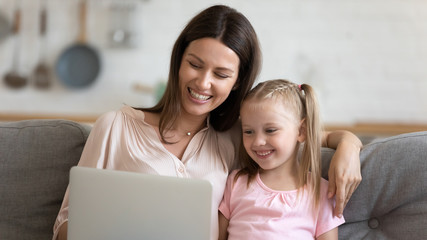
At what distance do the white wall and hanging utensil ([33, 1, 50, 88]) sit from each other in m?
0.05

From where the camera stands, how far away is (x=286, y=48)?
362 cm

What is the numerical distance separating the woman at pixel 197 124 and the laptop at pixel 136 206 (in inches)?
13.6

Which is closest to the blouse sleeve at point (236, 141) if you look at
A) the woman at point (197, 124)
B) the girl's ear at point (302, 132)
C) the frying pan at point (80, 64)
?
the woman at point (197, 124)

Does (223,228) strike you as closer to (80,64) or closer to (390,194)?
(390,194)

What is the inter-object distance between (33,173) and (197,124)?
0.58 meters

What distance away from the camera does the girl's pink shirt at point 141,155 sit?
147 centimetres

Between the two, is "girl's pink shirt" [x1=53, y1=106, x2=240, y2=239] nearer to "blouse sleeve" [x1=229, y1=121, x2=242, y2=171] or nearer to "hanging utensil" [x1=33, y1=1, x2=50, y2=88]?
"blouse sleeve" [x1=229, y1=121, x2=242, y2=171]

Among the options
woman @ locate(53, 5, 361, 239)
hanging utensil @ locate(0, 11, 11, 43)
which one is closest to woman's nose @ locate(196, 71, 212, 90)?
woman @ locate(53, 5, 361, 239)

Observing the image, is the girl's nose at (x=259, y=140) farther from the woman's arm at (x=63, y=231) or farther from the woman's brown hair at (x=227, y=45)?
the woman's arm at (x=63, y=231)

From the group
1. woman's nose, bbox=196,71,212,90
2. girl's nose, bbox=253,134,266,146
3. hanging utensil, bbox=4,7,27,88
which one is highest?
woman's nose, bbox=196,71,212,90

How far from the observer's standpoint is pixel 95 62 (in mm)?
3613

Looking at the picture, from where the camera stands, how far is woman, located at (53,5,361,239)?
1.47m

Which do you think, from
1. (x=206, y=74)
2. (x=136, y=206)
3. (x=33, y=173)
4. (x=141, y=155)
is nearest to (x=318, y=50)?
(x=206, y=74)

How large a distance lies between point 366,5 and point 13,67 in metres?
2.73
